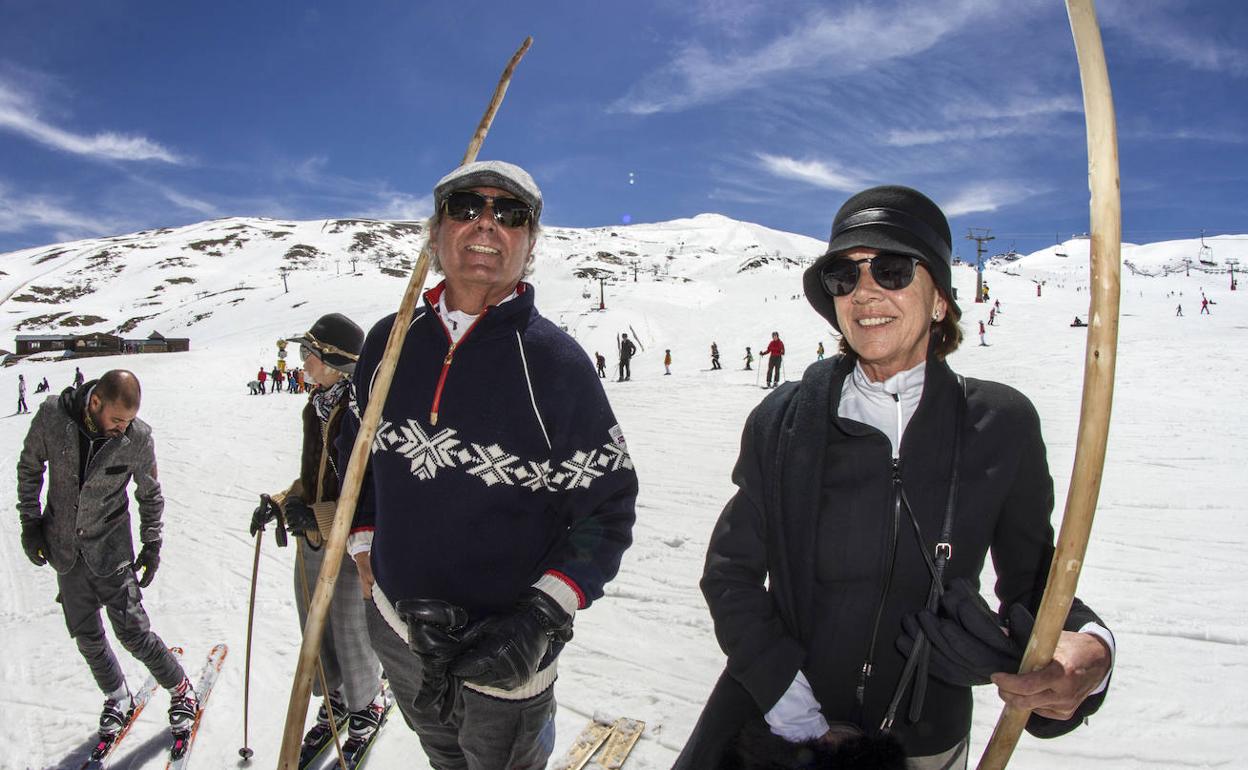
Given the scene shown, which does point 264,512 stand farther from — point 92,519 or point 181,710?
point 181,710

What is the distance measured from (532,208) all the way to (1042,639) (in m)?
1.94

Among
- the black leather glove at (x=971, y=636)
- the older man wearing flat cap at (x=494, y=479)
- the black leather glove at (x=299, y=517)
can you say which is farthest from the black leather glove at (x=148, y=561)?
the black leather glove at (x=971, y=636)

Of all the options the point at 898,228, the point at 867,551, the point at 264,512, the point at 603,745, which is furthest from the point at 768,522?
the point at 264,512

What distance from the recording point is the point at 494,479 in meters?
2.04

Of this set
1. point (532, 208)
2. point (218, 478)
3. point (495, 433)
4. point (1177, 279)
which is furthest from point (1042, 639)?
point (1177, 279)

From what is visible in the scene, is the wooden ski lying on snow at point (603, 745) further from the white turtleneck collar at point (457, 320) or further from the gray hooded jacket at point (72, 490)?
the gray hooded jacket at point (72, 490)

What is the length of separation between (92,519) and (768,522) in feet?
12.2

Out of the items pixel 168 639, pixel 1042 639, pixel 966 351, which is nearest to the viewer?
pixel 1042 639

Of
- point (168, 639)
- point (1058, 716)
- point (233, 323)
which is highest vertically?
point (233, 323)

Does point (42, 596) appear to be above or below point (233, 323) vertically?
below

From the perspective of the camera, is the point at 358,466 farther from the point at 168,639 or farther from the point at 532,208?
the point at 168,639

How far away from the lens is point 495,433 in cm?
206

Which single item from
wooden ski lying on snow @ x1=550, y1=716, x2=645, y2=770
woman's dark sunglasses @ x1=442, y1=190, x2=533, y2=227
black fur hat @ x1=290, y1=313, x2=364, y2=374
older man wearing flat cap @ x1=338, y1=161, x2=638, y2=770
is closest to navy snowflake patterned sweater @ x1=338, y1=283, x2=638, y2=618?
older man wearing flat cap @ x1=338, y1=161, x2=638, y2=770

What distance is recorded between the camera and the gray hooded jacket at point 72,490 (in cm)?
342
